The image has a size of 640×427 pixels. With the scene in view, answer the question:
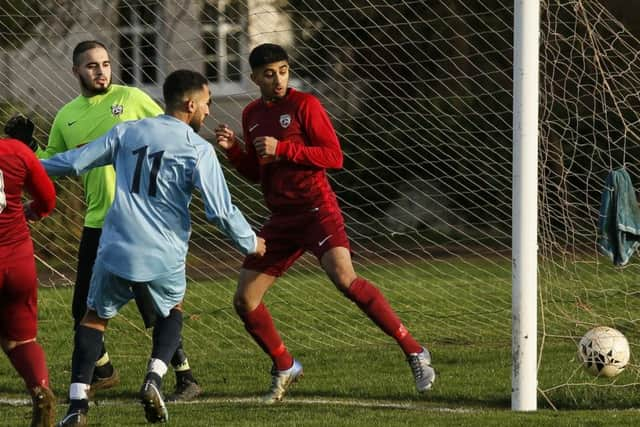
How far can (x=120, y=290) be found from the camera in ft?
19.6

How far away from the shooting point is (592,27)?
791 centimetres

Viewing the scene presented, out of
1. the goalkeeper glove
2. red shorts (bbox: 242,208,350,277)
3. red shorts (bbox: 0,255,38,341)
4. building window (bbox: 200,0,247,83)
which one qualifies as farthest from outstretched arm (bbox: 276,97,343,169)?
building window (bbox: 200,0,247,83)

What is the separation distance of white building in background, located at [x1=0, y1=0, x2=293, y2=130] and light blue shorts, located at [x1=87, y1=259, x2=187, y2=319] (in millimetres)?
5155

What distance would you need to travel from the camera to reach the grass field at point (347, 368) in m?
6.58

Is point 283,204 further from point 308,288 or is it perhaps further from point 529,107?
point 308,288

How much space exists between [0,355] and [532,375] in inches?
158

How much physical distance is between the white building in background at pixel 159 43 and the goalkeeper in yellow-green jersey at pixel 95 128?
3.51m

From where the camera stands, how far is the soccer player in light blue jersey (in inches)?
231

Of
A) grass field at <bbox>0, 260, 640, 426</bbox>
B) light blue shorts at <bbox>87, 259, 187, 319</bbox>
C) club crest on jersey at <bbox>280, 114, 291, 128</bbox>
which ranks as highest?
club crest on jersey at <bbox>280, 114, 291, 128</bbox>

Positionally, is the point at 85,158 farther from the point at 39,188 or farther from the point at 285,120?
the point at 285,120

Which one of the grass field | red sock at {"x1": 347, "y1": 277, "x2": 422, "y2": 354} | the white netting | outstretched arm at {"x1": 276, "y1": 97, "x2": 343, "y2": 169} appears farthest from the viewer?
the white netting

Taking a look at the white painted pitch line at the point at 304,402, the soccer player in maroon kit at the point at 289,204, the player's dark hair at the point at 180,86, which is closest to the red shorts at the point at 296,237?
the soccer player in maroon kit at the point at 289,204

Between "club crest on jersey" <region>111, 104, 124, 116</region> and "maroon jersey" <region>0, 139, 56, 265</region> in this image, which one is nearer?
"maroon jersey" <region>0, 139, 56, 265</region>

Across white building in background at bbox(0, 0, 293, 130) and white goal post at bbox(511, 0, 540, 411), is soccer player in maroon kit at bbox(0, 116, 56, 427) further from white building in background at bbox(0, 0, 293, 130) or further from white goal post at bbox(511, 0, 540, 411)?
white building in background at bbox(0, 0, 293, 130)
